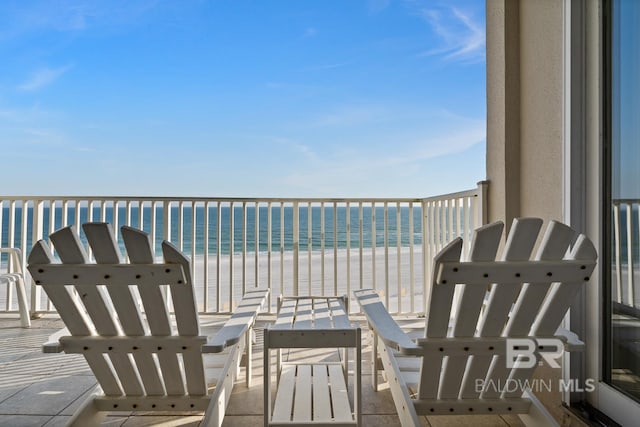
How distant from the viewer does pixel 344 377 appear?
2010 mm

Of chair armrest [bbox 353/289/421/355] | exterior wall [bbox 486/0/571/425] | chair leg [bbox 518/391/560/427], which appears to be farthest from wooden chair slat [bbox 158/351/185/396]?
exterior wall [bbox 486/0/571/425]

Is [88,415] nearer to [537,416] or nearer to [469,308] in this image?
[469,308]

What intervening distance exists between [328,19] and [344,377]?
16.6 meters

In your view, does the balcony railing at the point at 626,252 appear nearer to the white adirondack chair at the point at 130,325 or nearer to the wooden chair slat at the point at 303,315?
the wooden chair slat at the point at 303,315

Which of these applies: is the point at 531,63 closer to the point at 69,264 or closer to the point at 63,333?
the point at 69,264

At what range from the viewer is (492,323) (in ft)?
4.44

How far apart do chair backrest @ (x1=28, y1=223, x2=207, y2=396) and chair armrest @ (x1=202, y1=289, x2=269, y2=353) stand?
6 cm

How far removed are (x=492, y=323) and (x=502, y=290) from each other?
0.46 feet

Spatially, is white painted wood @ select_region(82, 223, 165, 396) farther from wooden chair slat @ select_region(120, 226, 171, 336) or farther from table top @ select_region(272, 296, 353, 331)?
table top @ select_region(272, 296, 353, 331)

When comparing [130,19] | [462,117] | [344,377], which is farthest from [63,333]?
[462,117]

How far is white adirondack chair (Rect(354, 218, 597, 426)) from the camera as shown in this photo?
1.25 metres

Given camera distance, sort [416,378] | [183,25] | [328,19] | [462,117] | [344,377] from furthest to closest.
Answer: [462,117] → [328,19] → [183,25] → [344,377] → [416,378]

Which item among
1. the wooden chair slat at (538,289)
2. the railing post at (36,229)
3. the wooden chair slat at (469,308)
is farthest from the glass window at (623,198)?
the railing post at (36,229)

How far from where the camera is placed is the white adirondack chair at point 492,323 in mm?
1246
